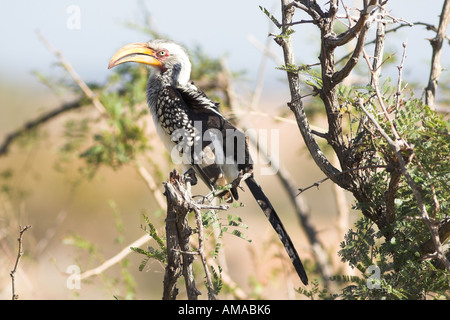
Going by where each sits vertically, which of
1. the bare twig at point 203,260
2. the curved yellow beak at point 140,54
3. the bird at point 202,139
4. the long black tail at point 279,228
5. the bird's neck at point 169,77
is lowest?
the bare twig at point 203,260

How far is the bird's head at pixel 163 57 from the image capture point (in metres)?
3.96

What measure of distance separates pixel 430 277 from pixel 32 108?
447 inches

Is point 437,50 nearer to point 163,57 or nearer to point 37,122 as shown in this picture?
point 163,57

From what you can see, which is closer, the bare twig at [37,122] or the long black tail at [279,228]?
the long black tail at [279,228]

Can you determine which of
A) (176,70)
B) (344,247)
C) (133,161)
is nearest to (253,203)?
(133,161)

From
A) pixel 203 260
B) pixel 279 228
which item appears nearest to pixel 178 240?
pixel 203 260

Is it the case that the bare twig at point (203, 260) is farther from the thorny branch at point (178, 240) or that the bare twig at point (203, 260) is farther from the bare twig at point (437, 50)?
the bare twig at point (437, 50)

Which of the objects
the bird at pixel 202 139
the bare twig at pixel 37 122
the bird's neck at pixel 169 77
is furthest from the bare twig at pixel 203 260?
the bare twig at pixel 37 122

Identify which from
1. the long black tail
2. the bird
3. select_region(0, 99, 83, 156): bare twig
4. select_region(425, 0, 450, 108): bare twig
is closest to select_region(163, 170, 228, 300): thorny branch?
the long black tail

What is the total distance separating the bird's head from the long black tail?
3.68ft

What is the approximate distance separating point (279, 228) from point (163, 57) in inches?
68.5

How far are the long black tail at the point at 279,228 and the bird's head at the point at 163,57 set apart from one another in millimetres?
1121

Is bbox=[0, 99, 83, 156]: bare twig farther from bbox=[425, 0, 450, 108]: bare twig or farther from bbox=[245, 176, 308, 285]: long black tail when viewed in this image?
bbox=[425, 0, 450, 108]: bare twig

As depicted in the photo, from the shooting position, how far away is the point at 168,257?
2.31 meters
